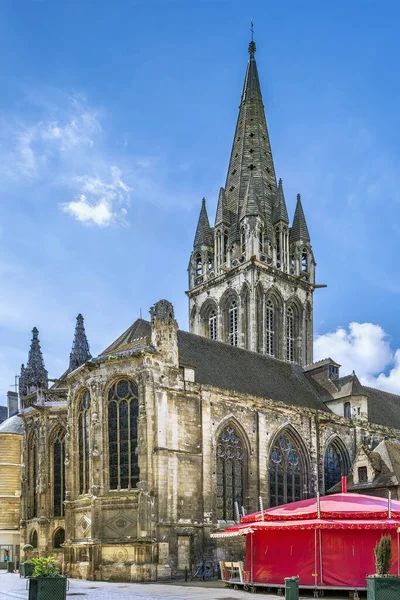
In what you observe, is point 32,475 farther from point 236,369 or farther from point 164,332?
point 164,332

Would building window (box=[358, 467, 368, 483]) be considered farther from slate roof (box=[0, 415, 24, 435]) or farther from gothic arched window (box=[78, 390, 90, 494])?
slate roof (box=[0, 415, 24, 435])

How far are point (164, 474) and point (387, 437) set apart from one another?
18277mm

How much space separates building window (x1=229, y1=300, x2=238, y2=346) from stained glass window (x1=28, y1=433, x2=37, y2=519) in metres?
19.9

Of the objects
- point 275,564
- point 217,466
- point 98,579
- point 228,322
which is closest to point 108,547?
point 98,579

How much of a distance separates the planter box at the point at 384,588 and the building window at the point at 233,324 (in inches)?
1550

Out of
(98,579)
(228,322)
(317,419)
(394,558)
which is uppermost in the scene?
(228,322)

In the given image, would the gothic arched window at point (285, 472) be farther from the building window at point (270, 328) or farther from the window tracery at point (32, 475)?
the building window at point (270, 328)

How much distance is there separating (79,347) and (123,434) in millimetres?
16823

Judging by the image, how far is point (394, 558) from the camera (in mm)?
23172

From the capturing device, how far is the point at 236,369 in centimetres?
3966

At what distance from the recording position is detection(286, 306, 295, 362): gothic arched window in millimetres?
57688

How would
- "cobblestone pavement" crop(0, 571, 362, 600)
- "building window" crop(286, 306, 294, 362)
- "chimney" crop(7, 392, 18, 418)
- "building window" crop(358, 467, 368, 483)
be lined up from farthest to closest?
"building window" crop(286, 306, 294, 362)
"chimney" crop(7, 392, 18, 418)
"building window" crop(358, 467, 368, 483)
"cobblestone pavement" crop(0, 571, 362, 600)

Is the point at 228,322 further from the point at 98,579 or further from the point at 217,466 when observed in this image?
the point at 98,579

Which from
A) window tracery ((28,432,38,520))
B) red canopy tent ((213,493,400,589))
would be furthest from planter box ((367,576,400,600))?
window tracery ((28,432,38,520))
